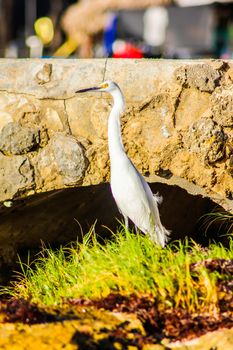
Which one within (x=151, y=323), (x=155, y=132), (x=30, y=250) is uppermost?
(x=155, y=132)

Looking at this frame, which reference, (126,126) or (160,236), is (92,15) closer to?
(126,126)

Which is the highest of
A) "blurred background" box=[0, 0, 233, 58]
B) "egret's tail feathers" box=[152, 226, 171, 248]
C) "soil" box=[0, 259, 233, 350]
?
"blurred background" box=[0, 0, 233, 58]

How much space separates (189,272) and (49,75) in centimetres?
214

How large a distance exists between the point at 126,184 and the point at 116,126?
415mm

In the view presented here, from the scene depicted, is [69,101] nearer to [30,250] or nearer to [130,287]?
[30,250]

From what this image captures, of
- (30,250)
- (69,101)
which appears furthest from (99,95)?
(30,250)

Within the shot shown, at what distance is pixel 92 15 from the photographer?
17.2 m

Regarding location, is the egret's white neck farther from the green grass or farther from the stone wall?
the green grass

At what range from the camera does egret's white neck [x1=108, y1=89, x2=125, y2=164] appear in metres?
5.73

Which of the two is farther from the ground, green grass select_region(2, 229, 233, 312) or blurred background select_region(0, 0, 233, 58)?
blurred background select_region(0, 0, 233, 58)

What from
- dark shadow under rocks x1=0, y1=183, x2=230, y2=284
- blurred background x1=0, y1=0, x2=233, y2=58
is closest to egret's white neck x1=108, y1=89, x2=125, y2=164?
dark shadow under rocks x1=0, y1=183, x2=230, y2=284

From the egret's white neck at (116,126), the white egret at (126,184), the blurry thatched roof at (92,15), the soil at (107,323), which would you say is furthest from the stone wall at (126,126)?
the blurry thatched roof at (92,15)

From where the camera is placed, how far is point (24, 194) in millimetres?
6047

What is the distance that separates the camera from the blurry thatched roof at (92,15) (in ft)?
53.3
